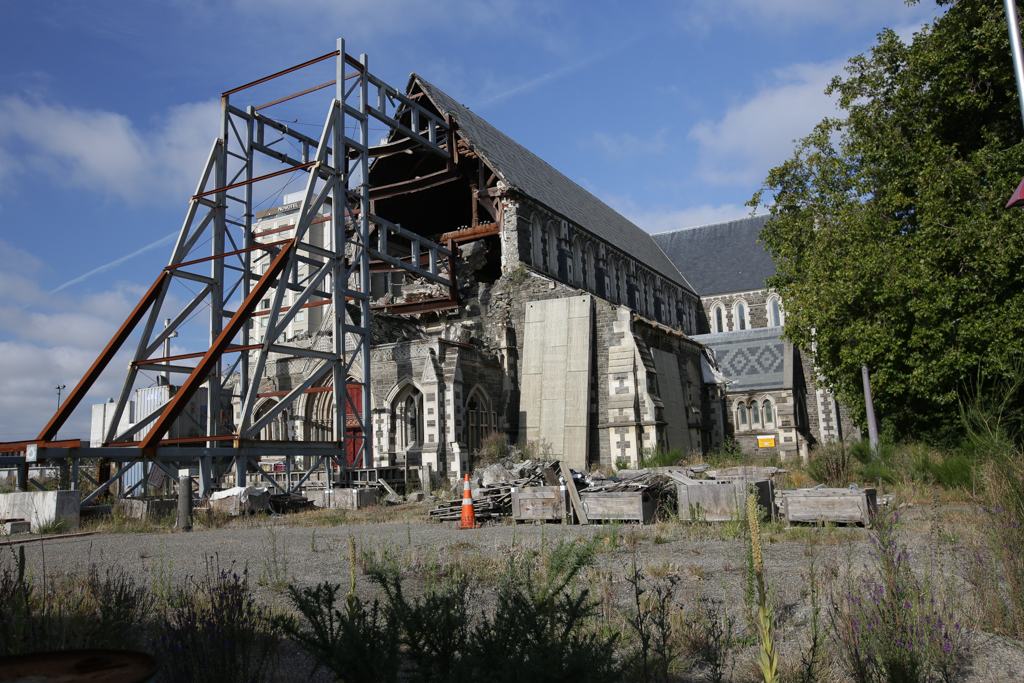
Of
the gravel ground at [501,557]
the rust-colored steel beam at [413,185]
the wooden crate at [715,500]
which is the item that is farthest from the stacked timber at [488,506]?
the rust-colored steel beam at [413,185]

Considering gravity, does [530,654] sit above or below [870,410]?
below

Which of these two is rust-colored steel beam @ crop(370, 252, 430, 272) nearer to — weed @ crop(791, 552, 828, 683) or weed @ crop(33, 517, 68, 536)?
weed @ crop(33, 517, 68, 536)

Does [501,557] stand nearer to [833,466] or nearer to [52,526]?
[52,526]

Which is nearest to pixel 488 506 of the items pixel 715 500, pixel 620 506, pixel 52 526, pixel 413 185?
pixel 620 506

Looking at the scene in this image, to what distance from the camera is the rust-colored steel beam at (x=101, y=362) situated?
51.5 ft

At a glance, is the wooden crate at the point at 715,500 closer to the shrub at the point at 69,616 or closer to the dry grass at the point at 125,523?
the shrub at the point at 69,616

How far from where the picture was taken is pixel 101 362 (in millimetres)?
17000

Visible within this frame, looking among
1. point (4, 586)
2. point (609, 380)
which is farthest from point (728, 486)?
point (609, 380)

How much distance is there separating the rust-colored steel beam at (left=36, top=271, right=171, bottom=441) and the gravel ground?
4.77m

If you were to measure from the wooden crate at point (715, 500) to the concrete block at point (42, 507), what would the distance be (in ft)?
36.2

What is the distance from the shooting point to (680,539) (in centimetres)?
966

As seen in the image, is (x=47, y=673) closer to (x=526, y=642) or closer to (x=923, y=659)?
(x=526, y=642)

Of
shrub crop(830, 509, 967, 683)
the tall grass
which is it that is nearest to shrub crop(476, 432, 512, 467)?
the tall grass

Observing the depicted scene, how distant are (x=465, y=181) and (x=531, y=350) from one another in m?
9.03
